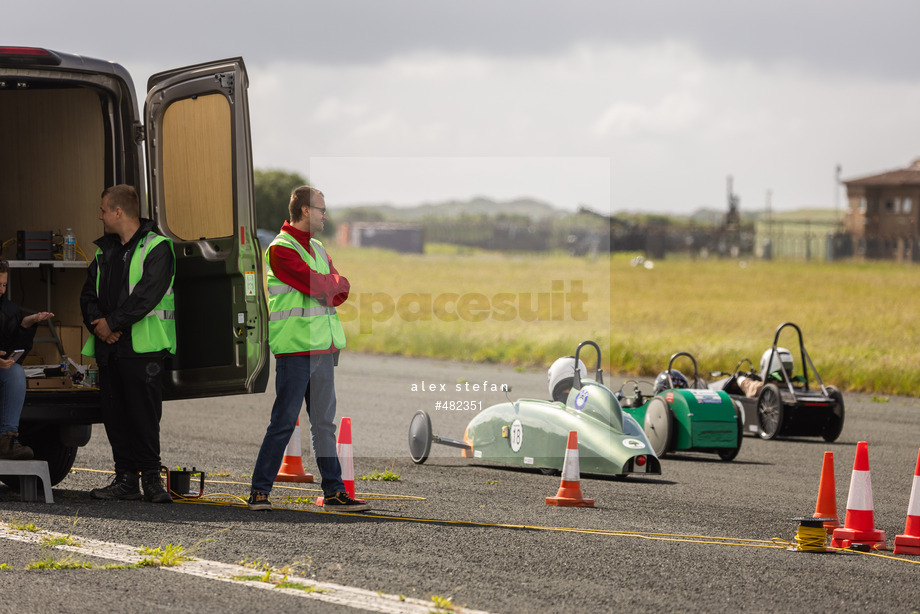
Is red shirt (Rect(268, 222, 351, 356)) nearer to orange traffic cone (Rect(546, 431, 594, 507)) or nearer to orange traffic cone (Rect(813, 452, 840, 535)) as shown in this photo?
orange traffic cone (Rect(546, 431, 594, 507))

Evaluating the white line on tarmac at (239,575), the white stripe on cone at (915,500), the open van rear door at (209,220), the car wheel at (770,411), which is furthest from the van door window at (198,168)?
the car wheel at (770,411)

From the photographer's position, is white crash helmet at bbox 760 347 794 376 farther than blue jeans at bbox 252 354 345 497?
Yes

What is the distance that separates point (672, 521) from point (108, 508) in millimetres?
3934

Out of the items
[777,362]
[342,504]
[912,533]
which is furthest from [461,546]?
[777,362]

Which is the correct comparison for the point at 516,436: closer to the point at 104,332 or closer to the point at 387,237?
the point at 104,332

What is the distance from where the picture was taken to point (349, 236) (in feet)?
283

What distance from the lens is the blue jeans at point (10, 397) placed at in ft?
28.6

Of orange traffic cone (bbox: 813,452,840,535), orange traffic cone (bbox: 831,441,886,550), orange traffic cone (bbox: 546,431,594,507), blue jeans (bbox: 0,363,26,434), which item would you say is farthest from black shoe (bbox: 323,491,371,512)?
orange traffic cone (bbox: 831,441,886,550)

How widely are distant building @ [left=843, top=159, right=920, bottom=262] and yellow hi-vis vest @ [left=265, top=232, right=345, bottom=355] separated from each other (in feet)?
275

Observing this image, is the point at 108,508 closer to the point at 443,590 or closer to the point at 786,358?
the point at 443,590

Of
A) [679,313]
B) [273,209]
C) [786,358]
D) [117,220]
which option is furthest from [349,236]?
[117,220]

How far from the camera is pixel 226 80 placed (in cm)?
878

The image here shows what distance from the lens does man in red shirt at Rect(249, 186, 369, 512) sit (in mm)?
8320

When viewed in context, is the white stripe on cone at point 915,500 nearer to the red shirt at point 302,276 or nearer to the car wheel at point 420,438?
the red shirt at point 302,276
